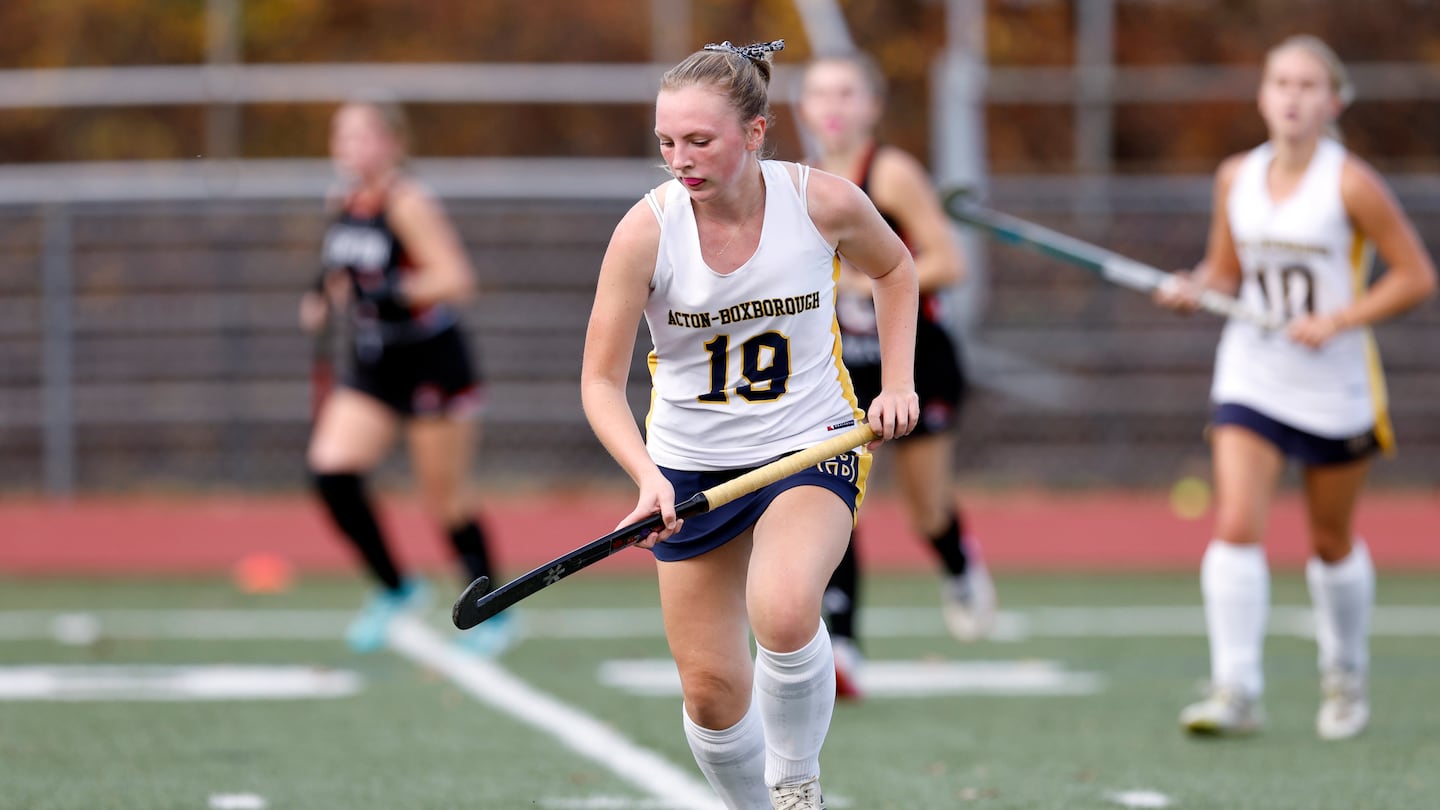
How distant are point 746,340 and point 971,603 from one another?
3.73m

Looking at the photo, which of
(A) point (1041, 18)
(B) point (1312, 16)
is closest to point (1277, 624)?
(A) point (1041, 18)

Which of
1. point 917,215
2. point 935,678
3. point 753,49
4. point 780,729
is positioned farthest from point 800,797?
point 935,678

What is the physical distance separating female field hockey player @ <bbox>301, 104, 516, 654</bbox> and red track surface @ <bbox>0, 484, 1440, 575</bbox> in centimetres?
328

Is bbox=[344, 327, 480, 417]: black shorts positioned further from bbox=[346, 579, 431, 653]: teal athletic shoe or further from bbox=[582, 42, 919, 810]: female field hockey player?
bbox=[582, 42, 919, 810]: female field hockey player

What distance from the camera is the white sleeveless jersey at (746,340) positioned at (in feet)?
12.6

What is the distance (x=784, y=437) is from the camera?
3.97 m

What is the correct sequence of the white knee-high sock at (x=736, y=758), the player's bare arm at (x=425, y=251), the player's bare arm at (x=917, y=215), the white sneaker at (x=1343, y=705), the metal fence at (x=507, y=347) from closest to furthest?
1. the white knee-high sock at (x=736, y=758)
2. the white sneaker at (x=1343, y=705)
3. the player's bare arm at (x=917, y=215)
4. the player's bare arm at (x=425, y=251)
5. the metal fence at (x=507, y=347)

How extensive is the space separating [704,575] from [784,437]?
0.35 meters

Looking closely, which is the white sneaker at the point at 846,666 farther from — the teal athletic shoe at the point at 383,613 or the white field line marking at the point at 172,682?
the teal athletic shoe at the point at 383,613

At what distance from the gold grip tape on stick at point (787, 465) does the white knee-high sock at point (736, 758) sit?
0.51m

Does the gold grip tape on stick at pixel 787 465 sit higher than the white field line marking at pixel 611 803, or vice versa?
the gold grip tape on stick at pixel 787 465

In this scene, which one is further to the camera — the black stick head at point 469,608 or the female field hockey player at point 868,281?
the female field hockey player at point 868,281

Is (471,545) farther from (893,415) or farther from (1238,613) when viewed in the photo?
(893,415)

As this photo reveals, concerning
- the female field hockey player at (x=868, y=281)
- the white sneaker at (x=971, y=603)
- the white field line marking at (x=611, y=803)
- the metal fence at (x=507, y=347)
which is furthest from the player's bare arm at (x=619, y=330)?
the metal fence at (x=507, y=347)
